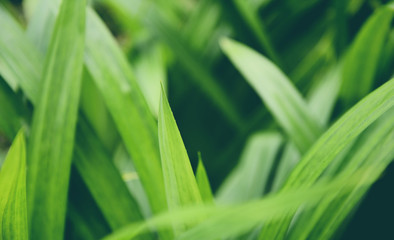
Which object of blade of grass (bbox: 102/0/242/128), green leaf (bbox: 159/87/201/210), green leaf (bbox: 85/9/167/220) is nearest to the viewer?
green leaf (bbox: 159/87/201/210)

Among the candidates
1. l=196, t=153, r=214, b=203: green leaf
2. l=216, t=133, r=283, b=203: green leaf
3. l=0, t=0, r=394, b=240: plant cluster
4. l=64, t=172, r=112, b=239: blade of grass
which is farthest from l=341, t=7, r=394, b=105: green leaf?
l=64, t=172, r=112, b=239: blade of grass

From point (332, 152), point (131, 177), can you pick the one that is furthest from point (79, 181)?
point (332, 152)

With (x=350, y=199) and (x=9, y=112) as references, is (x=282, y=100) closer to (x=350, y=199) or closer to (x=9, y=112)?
(x=350, y=199)

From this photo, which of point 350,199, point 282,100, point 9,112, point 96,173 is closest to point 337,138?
point 350,199

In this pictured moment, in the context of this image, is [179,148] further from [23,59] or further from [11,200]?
[23,59]

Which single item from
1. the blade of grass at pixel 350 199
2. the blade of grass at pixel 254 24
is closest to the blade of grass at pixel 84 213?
the blade of grass at pixel 350 199

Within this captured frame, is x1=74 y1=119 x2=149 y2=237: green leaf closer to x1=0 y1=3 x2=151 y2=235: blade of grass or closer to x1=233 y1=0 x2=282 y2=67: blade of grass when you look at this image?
x1=0 y1=3 x2=151 y2=235: blade of grass

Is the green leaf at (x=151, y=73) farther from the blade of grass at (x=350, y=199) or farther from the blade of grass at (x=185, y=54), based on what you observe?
the blade of grass at (x=350, y=199)

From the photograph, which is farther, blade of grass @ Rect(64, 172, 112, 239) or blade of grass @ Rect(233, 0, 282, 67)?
blade of grass @ Rect(233, 0, 282, 67)
